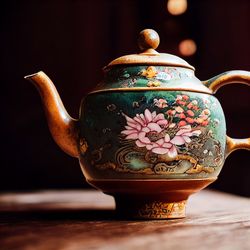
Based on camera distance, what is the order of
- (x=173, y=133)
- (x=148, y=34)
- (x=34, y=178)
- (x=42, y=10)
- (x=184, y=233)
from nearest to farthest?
1. (x=184, y=233)
2. (x=173, y=133)
3. (x=148, y=34)
4. (x=34, y=178)
5. (x=42, y=10)

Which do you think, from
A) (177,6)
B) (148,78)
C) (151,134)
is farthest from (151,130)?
(177,6)

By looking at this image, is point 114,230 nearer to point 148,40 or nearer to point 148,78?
point 148,78

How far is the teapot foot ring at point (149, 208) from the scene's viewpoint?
1.02m

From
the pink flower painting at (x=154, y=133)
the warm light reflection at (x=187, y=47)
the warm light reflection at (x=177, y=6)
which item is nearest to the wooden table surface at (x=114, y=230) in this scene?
the pink flower painting at (x=154, y=133)

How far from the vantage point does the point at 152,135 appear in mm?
955

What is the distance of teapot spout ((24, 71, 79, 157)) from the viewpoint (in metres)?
1.08

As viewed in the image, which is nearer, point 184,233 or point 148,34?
point 184,233

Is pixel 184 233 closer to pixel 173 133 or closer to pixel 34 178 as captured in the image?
pixel 173 133

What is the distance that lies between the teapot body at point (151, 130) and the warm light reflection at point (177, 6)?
2637 mm

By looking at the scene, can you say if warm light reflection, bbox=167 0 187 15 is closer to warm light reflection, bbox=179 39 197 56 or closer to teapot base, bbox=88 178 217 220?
warm light reflection, bbox=179 39 197 56

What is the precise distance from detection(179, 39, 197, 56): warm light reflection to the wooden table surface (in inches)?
90.8

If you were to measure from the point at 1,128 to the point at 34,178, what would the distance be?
364mm

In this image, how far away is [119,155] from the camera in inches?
38.0

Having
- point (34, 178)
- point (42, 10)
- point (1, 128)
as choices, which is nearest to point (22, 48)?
point (42, 10)
